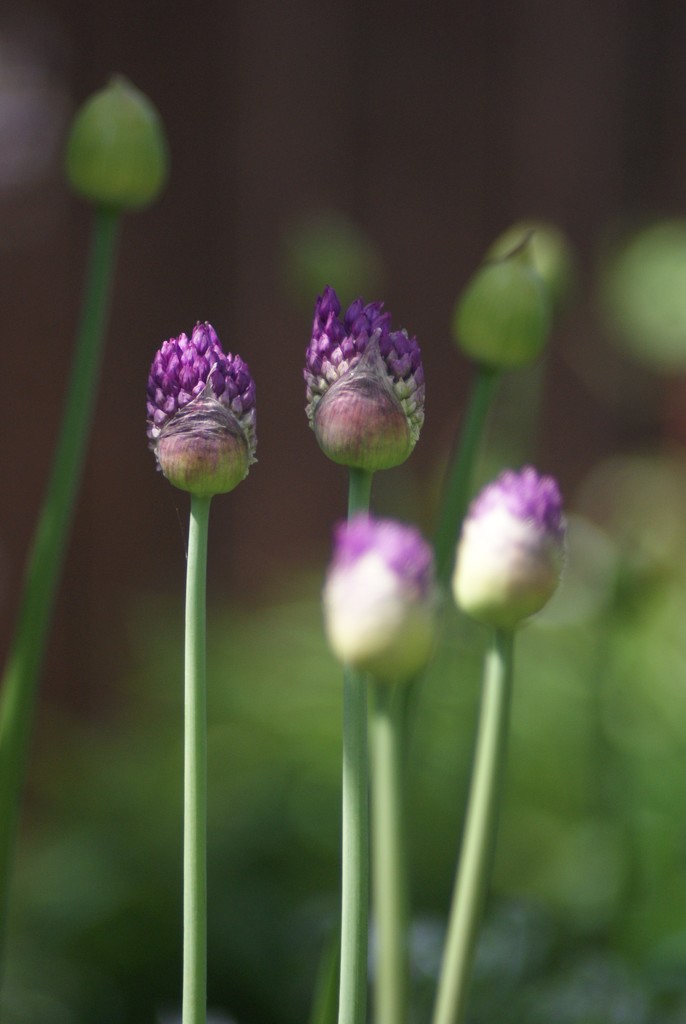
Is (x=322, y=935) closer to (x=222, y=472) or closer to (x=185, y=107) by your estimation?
(x=222, y=472)

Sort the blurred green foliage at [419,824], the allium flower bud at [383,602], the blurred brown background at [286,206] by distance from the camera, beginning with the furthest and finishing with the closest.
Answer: the blurred brown background at [286,206]
the blurred green foliage at [419,824]
the allium flower bud at [383,602]

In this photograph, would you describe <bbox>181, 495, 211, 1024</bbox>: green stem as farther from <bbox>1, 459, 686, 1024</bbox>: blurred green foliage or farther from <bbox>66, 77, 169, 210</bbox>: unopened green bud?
<bbox>1, 459, 686, 1024</bbox>: blurred green foliage

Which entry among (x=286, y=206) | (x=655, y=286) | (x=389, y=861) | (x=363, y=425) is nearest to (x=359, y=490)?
(x=363, y=425)

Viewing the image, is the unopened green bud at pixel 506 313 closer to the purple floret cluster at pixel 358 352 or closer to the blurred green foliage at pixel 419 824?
the purple floret cluster at pixel 358 352

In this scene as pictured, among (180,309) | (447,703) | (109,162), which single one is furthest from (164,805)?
(109,162)

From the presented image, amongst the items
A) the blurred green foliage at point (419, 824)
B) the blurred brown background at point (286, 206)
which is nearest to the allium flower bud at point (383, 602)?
the blurred green foliage at point (419, 824)

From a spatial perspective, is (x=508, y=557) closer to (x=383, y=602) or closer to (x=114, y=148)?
(x=383, y=602)
